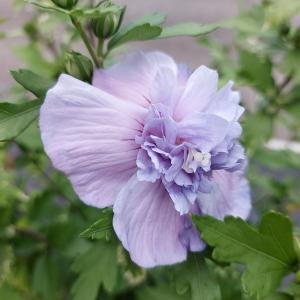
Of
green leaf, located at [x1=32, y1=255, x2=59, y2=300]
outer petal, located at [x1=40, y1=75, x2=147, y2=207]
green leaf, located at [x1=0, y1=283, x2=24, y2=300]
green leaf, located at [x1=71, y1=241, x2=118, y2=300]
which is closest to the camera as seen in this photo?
outer petal, located at [x1=40, y1=75, x2=147, y2=207]

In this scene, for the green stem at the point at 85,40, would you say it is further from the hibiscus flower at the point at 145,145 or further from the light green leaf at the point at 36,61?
the light green leaf at the point at 36,61

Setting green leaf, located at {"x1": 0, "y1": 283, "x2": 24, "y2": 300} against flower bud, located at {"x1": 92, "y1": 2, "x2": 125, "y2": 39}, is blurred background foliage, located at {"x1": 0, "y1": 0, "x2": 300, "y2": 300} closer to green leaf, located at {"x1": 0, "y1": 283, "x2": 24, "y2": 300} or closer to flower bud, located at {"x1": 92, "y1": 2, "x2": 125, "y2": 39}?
green leaf, located at {"x1": 0, "y1": 283, "x2": 24, "y2": 300}

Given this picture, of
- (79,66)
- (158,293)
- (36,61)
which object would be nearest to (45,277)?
(158,293)

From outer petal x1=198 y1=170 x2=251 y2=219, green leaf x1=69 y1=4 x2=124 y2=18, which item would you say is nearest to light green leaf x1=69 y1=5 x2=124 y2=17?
green leaf x1=69 y1=4 x2=124 y2=18

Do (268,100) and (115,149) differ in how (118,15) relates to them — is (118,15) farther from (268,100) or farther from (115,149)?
(268,100)

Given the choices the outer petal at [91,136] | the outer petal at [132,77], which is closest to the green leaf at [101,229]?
the outer petal at [91,136]

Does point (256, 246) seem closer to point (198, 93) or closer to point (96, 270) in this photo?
point (198, 93)

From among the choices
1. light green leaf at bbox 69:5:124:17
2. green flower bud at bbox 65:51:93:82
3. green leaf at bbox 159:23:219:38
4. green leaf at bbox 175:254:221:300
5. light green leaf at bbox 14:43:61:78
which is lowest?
light green leaf at bbox 14:43:61:78

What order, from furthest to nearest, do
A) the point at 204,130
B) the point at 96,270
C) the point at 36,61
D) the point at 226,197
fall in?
the point at 36,61 < the point at 96,270 < the point at 226,197 < the point at 204,130
